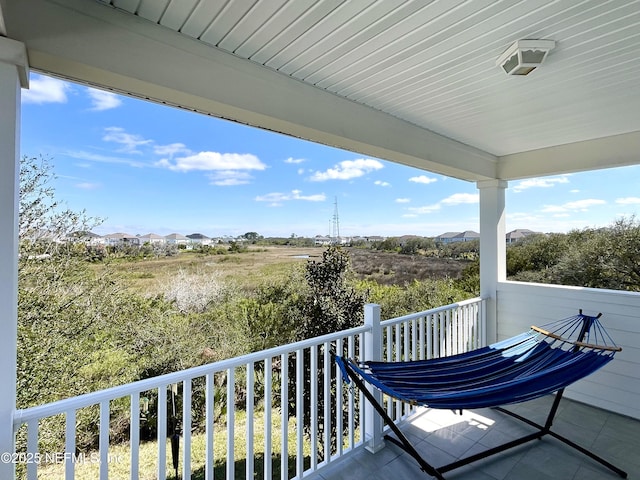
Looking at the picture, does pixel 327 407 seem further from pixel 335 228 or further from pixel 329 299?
pixel 335 228

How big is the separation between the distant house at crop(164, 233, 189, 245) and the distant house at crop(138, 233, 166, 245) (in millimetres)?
80

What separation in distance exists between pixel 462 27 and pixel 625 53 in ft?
3.60

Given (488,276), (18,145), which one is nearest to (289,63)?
(18,145)

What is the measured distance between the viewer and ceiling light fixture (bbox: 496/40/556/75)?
6.01ft

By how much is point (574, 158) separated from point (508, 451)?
3.14 metres

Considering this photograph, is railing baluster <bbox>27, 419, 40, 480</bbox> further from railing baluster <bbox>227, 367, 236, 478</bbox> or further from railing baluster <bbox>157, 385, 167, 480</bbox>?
railing baluster <bbox>227, 367, 236, 478</bbox>

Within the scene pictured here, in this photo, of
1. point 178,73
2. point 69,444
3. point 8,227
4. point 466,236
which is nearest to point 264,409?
point 69,444

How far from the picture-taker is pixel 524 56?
1923mm

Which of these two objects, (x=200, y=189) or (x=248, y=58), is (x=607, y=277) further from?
(x=200, y=189)

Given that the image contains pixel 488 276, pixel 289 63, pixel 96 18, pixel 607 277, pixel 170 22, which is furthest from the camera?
pixel 607 277

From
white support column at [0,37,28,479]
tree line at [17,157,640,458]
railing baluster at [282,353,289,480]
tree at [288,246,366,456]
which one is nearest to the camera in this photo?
white support column at [0,37,28,479]

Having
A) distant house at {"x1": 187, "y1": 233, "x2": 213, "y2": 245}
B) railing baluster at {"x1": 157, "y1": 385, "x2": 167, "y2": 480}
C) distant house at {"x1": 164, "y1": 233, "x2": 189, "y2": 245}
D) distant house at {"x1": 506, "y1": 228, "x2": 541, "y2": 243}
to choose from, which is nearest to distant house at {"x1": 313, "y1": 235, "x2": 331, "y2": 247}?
distant house at {"x1": 187, "y1": 233, "x2": 213, "y2": 245}

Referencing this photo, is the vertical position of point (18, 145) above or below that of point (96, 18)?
below

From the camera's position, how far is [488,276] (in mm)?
4312
